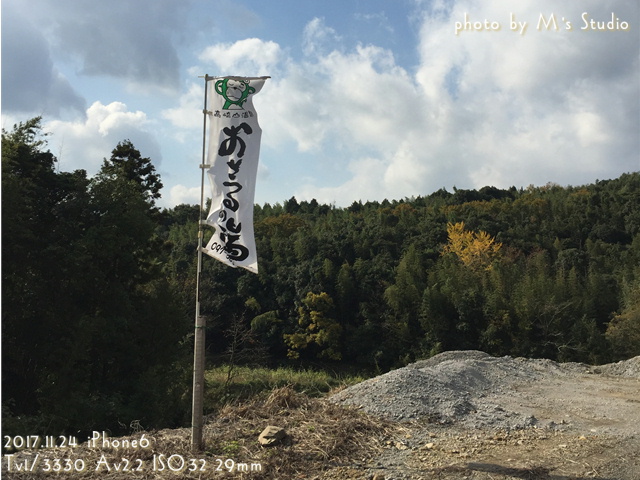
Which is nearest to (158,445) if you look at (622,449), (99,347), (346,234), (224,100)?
(224,100)

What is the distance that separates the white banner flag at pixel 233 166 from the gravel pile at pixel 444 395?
2397 millimetres

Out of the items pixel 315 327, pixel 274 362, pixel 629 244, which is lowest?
pixel 274 362

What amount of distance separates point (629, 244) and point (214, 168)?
37.7m

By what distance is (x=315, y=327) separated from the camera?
3241cm

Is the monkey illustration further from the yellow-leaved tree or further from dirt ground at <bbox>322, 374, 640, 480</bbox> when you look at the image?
the yellow-leaved tree

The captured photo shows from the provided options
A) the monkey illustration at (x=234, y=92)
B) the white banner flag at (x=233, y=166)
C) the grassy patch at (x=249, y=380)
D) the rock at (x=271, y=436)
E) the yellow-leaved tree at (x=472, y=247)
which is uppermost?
the yellow-leaved tree at (x=472, y=247)

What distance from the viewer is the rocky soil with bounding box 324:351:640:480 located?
4953 mm

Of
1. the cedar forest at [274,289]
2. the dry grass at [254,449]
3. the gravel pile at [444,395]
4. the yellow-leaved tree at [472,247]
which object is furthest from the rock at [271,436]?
the yellow-leaved tree at [472,247]

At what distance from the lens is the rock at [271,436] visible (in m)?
5.25

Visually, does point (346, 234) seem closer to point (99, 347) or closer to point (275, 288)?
point (275, 288)

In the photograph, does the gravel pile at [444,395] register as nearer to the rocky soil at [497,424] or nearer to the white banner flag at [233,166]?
the rocky soil at [497,424]

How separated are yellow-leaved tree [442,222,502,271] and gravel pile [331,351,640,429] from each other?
25.0 m

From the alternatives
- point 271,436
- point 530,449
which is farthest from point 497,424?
point 271,436

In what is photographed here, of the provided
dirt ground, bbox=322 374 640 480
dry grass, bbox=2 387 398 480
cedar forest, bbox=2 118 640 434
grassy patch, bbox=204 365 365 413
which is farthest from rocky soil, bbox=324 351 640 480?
grassy patch, bbox=204 365 365 413
